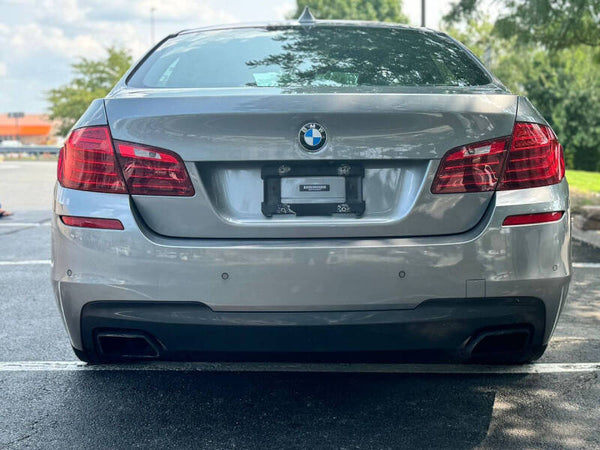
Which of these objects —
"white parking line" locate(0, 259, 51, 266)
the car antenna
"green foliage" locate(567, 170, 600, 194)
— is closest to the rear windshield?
the car antenna

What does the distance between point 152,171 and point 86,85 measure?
5878 cm

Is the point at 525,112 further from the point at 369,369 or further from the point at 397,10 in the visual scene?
the point at 397,10

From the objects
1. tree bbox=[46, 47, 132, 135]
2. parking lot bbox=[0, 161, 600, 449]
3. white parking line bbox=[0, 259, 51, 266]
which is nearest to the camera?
parking lot bbox=[0, 161, 600, 449]

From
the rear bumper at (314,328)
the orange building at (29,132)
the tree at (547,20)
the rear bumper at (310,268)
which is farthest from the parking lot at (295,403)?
the orange building at (29,132)

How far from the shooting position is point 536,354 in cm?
330

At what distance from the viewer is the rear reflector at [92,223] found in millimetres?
2903

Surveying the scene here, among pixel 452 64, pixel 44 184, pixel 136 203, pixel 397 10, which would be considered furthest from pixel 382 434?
pixel 397 10

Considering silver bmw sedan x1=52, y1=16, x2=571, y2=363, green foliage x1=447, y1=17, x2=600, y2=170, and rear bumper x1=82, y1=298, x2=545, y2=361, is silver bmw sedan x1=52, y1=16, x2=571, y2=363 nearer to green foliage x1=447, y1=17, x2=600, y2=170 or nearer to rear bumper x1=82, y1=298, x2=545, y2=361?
rear bumper x1=82, y1=298, x2=545, y2=361

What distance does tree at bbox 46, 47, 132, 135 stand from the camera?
58.2 m

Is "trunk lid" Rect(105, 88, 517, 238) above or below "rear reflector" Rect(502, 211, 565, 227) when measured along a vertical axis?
above

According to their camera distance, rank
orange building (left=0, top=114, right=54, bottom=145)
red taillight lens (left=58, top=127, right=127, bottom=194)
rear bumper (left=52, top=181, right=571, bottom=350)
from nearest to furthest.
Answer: rear bumper (left=52, top=181, right=571, bottom=350) < red taillight lens (left=58, top=127, right=127, bottom=194) < orange building (left=0, top=114, right=54, bottom=145)

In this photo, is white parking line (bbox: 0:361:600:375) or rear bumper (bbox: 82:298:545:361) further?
white parking line (bbox: 0:361:600:375)

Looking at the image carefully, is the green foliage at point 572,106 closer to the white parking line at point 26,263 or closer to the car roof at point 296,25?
the white parking line at point 26,263

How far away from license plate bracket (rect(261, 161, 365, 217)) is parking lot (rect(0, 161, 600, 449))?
3.03 ft
